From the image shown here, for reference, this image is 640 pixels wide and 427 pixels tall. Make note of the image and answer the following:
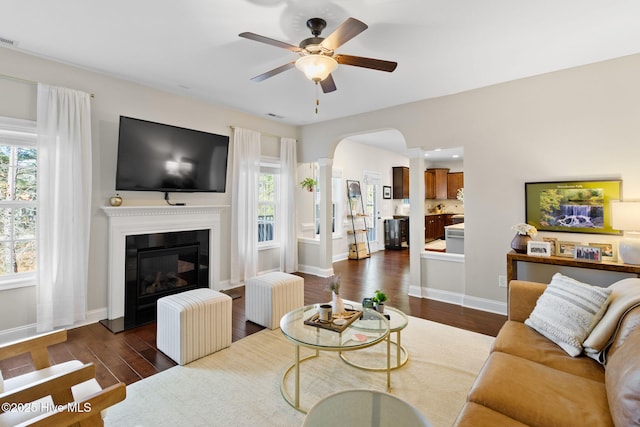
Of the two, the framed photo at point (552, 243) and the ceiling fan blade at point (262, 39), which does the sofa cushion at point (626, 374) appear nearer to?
the framed photo at point (552, 243)

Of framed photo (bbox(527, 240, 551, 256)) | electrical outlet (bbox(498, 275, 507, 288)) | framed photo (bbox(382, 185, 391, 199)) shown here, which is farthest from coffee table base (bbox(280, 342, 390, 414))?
framed photo (bbox(382, 185, 391, 199))

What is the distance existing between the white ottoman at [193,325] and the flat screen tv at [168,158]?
165 centimetres

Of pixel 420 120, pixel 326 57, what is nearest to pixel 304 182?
pixel 420 120

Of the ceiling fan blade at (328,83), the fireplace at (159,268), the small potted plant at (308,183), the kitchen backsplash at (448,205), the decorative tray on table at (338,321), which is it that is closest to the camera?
the decorative tray on table at (338,321)

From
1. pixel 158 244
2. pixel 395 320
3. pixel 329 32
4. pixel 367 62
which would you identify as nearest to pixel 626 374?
pixel 395 320

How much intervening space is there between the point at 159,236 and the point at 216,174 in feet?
3.78

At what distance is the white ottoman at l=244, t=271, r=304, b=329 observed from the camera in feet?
10.8

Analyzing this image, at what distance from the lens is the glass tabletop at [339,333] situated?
6.59ft

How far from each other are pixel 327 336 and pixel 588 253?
270cm

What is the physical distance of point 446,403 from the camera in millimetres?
2074

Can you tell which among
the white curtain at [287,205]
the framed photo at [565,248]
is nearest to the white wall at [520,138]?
the framed photo at [565,248]

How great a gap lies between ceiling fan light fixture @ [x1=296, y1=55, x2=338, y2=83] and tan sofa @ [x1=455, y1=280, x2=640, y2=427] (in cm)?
226

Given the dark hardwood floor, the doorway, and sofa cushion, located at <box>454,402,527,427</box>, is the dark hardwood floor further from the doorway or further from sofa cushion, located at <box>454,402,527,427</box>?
the doorway

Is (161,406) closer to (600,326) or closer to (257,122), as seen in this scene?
(600,326)
